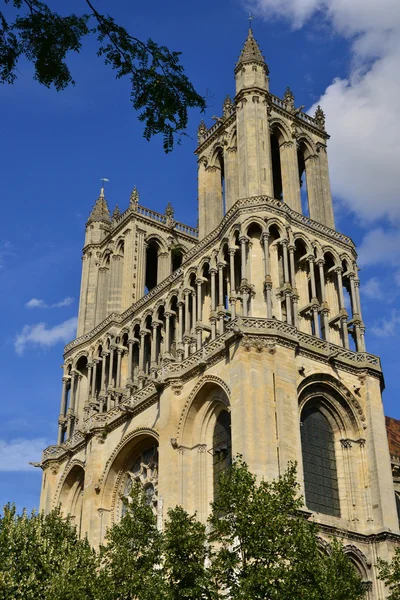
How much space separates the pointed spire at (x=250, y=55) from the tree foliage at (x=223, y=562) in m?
24.3

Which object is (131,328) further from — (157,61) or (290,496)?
(157,61)

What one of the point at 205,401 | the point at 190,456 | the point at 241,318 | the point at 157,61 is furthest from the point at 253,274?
the point at 157,61

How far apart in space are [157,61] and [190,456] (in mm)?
26103

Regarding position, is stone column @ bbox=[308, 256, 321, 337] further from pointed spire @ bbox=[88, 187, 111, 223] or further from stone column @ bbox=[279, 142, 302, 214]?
pointed spire @ bbox=[88, 187, 111, 223]

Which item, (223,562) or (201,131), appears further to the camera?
(201,131)

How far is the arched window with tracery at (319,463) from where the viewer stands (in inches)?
1336

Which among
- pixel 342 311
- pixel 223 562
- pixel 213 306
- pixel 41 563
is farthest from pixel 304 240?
pixel 223 562

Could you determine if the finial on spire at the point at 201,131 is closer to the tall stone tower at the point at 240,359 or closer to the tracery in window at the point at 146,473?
the tall stone tower at the point at 240,359

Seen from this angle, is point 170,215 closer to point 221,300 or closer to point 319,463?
point 221,300

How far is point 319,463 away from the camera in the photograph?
3484cm

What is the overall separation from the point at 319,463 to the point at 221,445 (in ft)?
12.9

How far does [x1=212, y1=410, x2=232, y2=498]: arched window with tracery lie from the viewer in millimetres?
34938

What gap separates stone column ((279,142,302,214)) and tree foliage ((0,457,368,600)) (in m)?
19.6

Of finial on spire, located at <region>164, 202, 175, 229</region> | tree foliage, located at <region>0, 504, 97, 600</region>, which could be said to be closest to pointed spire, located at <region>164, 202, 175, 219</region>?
finial on spire, located at <region>164, 202, 175, 229</region>
